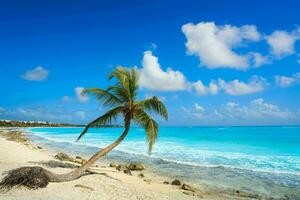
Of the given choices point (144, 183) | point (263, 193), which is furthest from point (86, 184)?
point (263, 193)

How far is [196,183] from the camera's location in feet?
54.9

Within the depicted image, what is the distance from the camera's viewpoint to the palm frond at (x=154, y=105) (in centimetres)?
1400

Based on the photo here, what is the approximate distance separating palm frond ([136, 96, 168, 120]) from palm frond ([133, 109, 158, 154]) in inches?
9.4

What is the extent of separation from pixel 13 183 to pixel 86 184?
2.50 meters

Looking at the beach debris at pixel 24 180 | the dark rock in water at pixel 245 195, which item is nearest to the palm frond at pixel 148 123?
the dark rock in water at pixel 245 195

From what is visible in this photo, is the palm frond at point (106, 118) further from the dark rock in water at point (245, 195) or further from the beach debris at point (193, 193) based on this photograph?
the dark rock in water at point (245, 195)

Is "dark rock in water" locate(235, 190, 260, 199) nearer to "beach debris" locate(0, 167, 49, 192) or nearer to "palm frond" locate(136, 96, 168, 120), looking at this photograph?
"palm frond" locate(136, 96, 168, 120)

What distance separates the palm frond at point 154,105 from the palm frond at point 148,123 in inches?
9.4

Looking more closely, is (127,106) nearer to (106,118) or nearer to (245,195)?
(106,118)

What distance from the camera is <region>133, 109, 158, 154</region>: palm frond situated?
13703 millimetres

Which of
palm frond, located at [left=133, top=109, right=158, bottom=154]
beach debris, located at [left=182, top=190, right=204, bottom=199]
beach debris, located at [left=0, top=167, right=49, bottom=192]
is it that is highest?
palm frond, located at [left=133, top=109, right=158, bottom=154]

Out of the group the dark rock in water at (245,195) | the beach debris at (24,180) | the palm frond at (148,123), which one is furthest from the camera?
the dark rock in water at (245,195)

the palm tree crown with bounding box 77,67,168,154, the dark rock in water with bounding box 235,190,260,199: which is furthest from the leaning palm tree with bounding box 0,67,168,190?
the dark rock in water with bounding box 235,190,260,199

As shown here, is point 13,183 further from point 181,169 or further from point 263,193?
point 181,169
